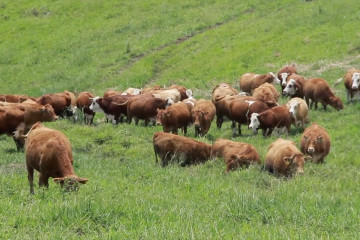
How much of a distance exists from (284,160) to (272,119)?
552cm

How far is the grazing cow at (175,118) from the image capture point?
798 inches

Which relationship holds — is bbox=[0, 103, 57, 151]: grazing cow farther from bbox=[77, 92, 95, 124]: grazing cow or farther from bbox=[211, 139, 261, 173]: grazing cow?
bbox=[77, 92, 95, 124]: grazing cow

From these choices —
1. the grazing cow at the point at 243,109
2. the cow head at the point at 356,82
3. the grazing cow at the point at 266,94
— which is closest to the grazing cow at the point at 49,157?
the grazing cow at the point at 243,109

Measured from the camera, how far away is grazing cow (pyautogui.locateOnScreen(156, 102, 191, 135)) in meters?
20.3

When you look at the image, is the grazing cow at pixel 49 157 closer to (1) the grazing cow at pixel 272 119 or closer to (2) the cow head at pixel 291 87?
(1) the grazing cow at pixel 272 119

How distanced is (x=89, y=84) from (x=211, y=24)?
1255 cm

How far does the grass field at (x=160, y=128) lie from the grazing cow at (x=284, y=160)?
1.28 feet

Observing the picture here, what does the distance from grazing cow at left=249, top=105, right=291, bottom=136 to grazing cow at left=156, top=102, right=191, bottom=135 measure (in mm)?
2456

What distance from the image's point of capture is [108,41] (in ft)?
148

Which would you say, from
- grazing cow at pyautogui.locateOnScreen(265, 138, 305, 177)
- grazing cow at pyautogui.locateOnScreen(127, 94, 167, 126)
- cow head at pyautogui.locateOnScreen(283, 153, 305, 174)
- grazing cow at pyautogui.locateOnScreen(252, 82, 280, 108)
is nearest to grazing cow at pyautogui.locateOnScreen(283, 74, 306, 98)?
grazing cow at pyautogui.locateOnScreen(252, 82, 280, 108)

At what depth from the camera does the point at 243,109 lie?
20.9m

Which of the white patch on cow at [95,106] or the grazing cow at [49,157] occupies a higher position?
the grazing cow at [49,157]

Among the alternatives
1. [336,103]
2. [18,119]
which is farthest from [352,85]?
[18,119]

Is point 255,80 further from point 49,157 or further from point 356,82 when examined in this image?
point 49,157
